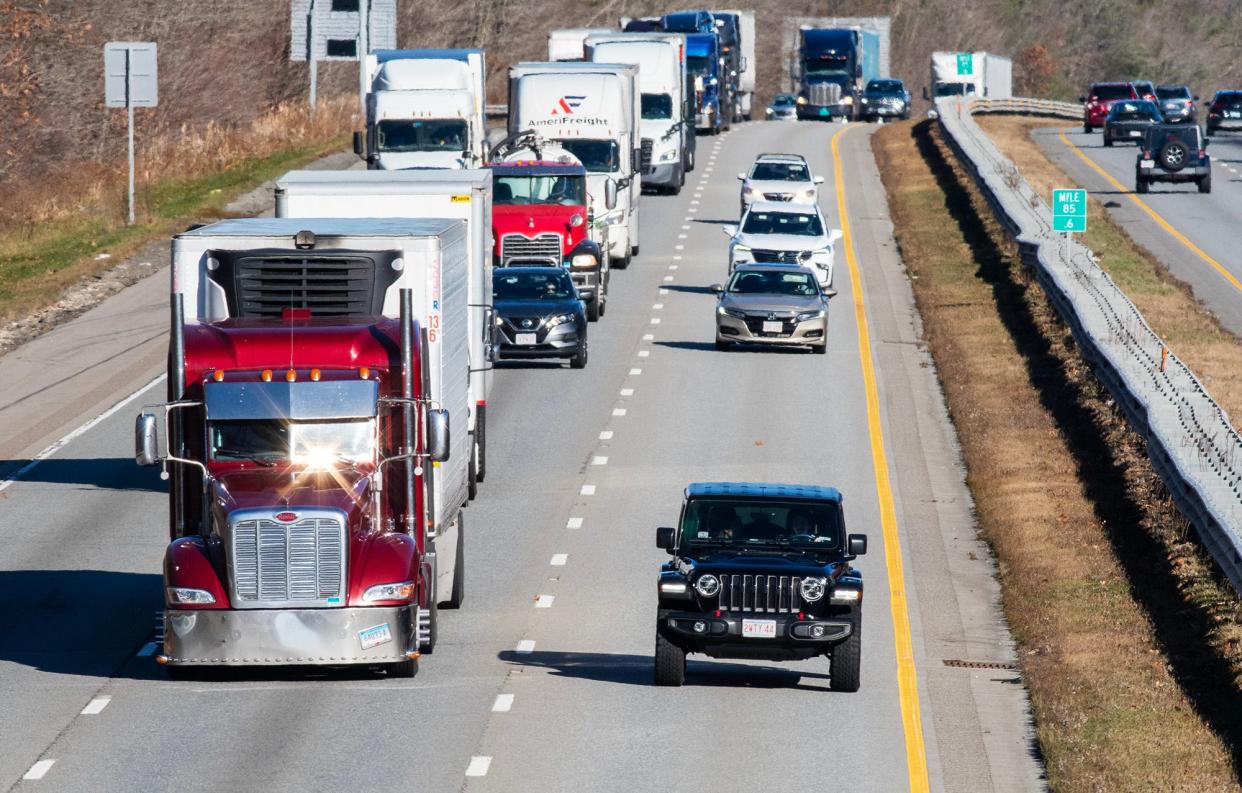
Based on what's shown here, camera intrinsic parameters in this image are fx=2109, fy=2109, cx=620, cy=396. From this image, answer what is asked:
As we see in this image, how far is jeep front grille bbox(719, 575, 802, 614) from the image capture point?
16.6 m

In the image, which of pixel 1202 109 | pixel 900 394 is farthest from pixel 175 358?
pixel 1202 109

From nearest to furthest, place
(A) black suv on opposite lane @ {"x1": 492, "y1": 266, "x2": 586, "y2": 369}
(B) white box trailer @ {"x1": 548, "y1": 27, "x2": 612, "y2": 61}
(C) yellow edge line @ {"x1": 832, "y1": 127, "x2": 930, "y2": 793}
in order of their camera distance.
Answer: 1. (C) yellow edge line @ {"x1": 832, "y1": 127, "x2": 930, "y2": 793}
2. (A) black suv on opposite lane @ {"x1": 492, "y1": 266, "x2": 586, "y2": 369}
3. (B) white box trailer @ {"x1": 548, "y1": 27, "x2": 612, "y2": 61}

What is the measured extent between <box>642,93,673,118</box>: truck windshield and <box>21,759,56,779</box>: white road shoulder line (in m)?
42.8

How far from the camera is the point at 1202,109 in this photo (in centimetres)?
15650

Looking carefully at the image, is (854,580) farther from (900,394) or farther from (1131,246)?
(1131,246)

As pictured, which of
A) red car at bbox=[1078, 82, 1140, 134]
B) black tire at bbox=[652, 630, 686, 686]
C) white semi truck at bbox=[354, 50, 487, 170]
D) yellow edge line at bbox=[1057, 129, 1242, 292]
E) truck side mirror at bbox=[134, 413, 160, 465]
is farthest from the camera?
red car at bbox=[1078, 82, 1140, 134]

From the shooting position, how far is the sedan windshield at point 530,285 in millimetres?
34969

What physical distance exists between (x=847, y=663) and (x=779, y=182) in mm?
36765

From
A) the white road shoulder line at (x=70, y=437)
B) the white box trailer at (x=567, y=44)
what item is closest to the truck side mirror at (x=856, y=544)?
the white road shoulder line at (x=70, y=437)

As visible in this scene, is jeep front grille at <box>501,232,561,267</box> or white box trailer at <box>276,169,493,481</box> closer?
white box trailer at <box>276,169,493,481</box>

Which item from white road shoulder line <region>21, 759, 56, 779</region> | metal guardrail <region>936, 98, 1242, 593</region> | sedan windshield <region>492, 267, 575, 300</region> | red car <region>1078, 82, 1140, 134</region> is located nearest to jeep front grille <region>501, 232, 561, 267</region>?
sedan windshield <region>492, 267, 575, 300</region>

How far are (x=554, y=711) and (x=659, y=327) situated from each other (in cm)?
2360

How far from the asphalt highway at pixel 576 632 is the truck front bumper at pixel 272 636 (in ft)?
1.26

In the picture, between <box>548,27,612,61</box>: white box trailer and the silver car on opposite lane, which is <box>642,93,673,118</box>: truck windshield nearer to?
<box>548,27,612,61</box>: white box trailer
